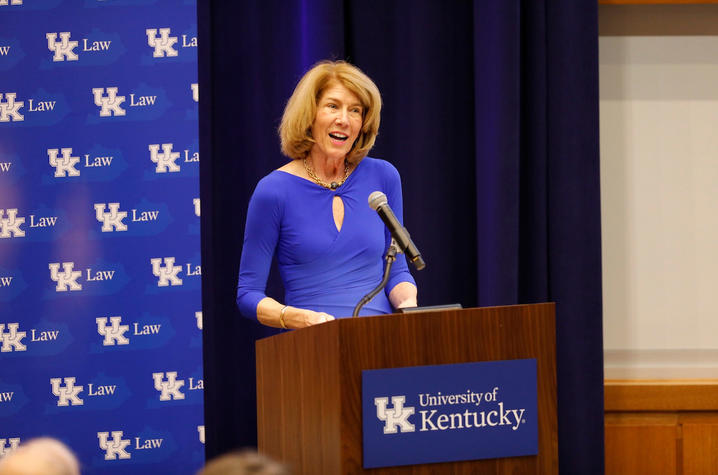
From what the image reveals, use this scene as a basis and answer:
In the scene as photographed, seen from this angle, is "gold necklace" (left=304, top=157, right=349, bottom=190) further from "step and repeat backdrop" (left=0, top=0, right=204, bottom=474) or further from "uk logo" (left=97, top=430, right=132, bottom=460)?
"uk logo" (left=97, top=430, right=132, bottom=460)

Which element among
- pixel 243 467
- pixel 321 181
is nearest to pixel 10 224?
pixel 321 181

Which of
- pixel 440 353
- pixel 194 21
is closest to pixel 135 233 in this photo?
pixel 194 21

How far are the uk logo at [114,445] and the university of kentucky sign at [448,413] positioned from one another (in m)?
2.26

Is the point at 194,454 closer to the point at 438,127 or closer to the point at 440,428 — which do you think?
the point at 438,127

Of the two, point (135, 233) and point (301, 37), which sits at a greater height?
point (301, 37)

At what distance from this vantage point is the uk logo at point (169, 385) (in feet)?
12.2

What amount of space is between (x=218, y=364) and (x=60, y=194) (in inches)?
40.7

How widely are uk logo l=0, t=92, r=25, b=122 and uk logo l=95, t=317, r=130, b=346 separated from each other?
3.21 ft

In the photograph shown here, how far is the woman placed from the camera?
2506 millimetres

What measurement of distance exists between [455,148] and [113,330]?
5.75ft

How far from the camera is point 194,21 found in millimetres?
3803

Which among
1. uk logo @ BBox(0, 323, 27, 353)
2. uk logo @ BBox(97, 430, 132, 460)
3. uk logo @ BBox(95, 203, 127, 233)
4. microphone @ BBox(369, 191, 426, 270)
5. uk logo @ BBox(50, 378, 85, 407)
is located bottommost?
uk logo @ BBox(97, 430, 132, 460)

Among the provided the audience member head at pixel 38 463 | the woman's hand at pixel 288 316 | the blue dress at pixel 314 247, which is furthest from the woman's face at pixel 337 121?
the audience member head at pixel 38 463

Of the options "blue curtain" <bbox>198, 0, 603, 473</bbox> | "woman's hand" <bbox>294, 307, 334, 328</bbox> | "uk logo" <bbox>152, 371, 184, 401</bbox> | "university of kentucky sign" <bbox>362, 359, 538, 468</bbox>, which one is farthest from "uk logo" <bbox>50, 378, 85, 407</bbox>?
"university of kentucky sign" <bbox>362, 359, 538, 468</bbox>
